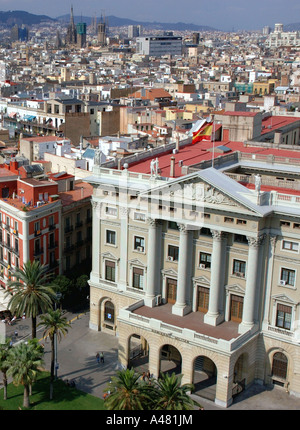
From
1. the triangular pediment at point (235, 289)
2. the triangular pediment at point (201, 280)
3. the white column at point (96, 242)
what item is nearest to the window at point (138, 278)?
the white column at point (96, 242)

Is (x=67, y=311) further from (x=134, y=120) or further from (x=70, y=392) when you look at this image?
(x=134, y=120)

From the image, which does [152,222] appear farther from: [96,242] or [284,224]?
[284,224]

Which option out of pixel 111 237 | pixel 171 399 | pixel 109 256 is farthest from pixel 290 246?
pixel 109 256

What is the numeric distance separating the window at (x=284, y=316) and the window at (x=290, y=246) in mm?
4985

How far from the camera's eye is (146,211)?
187ft

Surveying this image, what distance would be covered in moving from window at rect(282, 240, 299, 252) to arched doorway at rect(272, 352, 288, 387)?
9176 mm

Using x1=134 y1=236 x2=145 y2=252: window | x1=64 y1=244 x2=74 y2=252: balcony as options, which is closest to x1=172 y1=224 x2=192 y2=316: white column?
x1=134 y1=236 x2=145 y2=252: window

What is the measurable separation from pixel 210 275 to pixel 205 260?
4.53ft

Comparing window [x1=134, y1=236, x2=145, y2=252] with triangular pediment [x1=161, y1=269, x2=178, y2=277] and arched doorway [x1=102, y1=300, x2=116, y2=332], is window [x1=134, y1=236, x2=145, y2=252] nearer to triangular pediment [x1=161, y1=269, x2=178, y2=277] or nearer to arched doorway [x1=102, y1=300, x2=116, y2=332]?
triangular pediment [x1=161, y1=269, x2=178, y2=277]

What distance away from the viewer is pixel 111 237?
60906 millimetres

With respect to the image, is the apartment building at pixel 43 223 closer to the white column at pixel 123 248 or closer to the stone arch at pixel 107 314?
the stone arch at pixel 107 314

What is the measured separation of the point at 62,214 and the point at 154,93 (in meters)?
117

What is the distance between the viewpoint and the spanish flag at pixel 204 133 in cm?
7450

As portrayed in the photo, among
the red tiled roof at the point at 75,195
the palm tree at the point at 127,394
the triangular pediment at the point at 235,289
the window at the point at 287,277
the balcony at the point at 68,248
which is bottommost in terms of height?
the palm tree at the point at 127,394
